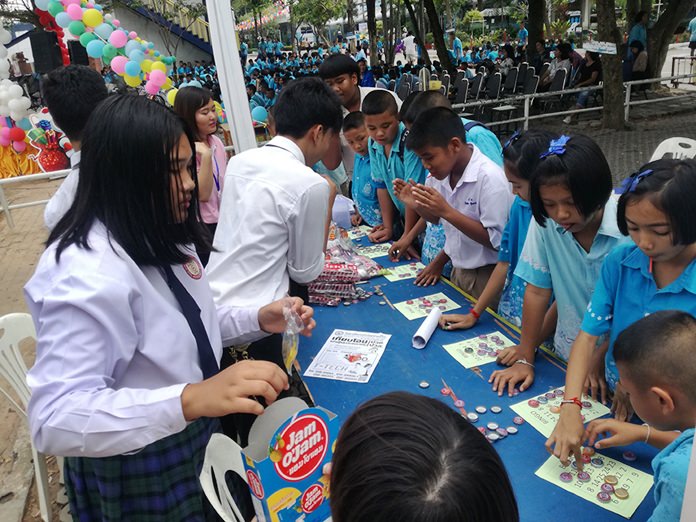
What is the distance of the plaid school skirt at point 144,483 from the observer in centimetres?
118

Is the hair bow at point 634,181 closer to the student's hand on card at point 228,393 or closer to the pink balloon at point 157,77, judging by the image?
the student's hand on card at point 228,393

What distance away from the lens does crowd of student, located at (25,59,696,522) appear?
2.44 ft

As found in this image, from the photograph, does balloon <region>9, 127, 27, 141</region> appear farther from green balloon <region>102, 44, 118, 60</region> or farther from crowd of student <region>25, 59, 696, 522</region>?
crowd of student <region>25, 59, 696, 522</region>

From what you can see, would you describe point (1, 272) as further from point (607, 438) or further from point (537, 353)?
point (607, 438)

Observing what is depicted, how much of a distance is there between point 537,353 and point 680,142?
2017mm

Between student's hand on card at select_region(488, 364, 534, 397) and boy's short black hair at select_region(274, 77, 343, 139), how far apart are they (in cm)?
117

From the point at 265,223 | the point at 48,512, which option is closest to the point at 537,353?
the point at 265,223

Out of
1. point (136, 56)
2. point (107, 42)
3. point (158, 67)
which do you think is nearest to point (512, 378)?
point (158, 67)

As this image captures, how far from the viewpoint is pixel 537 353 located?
1.95 m

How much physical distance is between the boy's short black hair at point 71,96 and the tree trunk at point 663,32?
11.9m

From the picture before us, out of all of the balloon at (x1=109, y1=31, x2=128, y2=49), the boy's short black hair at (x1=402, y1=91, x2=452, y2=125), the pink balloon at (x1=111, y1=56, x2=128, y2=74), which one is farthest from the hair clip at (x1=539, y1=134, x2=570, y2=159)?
the balloon at (x1=109, y1=31, x2=128, y2=49)

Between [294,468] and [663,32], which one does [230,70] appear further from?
[663,32]

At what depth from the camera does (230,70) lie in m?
3.34

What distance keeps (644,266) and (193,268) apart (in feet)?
4.03
